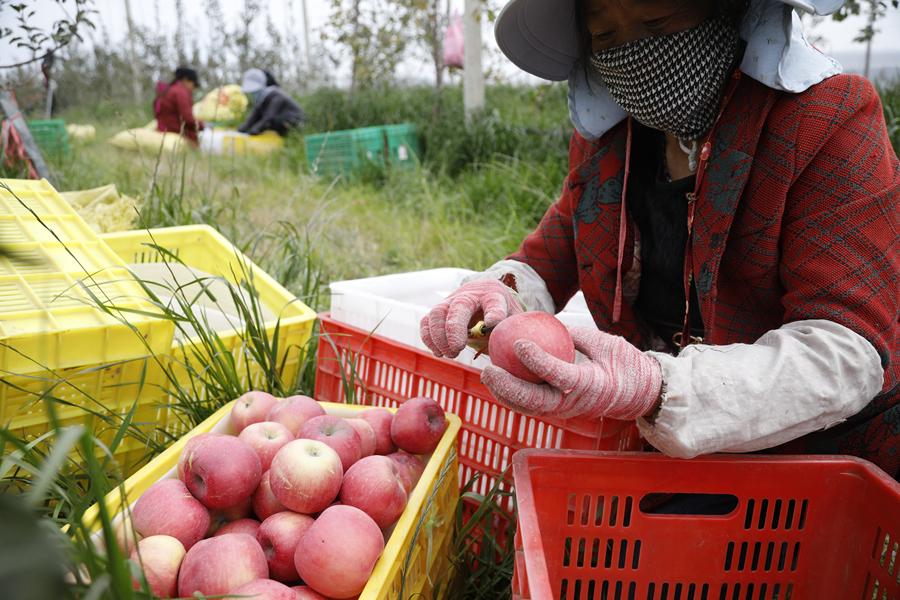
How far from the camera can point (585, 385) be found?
3.85 feet

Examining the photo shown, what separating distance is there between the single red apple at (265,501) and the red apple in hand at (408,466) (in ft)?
0.85

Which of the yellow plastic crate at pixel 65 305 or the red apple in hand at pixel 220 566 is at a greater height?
the yellow plastic crate at pixel 65 305

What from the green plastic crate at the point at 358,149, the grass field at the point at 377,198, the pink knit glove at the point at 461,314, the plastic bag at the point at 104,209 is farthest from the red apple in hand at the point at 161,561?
the green plastic crate at the point at 358,149

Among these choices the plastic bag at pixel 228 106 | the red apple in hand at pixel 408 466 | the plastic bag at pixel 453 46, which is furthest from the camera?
the plastic bag at pixel 228 106

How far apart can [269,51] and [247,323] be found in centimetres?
1311

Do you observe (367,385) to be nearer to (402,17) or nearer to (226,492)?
Result: (226,492)

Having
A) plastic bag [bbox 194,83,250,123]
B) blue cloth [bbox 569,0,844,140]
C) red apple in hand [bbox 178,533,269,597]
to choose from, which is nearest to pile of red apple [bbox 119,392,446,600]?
red apple in hand [bbox 178,533,269,597]

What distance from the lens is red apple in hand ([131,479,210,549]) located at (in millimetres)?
1245

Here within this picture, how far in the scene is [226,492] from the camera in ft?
4.35

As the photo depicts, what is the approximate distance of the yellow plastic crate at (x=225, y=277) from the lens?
1920 millimetres

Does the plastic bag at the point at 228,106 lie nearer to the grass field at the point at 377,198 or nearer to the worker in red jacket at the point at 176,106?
the worker in red jacket at the point at 176,106

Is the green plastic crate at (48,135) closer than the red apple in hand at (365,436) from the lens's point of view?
No

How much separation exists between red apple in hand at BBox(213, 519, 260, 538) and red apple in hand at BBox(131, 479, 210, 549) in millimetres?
60

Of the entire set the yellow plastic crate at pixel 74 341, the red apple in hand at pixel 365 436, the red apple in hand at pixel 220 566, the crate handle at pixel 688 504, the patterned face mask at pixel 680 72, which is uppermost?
the patterned face mask at pixel 680 72
